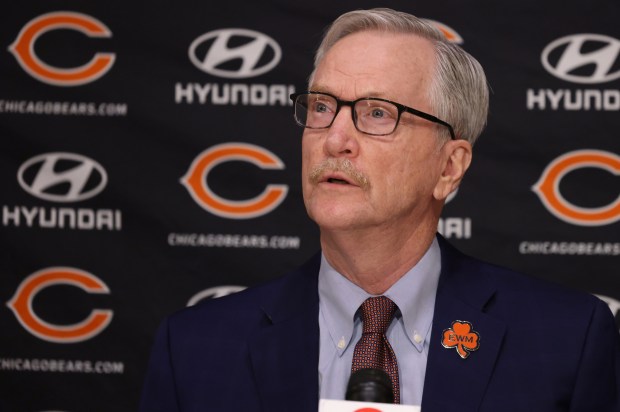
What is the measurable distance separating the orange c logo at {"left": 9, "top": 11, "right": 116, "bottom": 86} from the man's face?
1.55 meters

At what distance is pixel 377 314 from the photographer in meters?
1.62

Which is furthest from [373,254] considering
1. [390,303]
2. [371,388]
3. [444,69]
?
[371,388]

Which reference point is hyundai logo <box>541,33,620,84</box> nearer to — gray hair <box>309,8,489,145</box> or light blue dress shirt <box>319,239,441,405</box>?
gray hair <box>309,8,489,145</box>

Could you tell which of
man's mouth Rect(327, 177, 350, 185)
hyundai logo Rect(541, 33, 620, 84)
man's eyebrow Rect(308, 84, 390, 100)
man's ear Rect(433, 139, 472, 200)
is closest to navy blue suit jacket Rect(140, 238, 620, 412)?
man's ear Rect(433, 139, 472, 200)

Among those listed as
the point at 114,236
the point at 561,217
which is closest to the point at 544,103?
the point at 561,217

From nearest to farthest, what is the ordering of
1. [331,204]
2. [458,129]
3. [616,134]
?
[331,204] → [458,129] → [616,134]

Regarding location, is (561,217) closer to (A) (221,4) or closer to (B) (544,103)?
(B) (544,103)

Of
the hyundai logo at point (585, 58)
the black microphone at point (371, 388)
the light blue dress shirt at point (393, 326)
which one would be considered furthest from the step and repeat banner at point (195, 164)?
the black microphone at point (371, 388)

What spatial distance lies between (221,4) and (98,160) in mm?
667

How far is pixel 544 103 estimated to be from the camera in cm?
288

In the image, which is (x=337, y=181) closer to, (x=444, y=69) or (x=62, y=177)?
(x=444, y=69)

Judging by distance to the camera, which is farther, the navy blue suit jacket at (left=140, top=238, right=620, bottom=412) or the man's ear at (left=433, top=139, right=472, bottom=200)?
the man's ear at (left=433, top=139, right=472, bottom=200)

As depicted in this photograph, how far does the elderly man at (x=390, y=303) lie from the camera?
1.57 metres

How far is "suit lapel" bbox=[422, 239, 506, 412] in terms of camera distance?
5.01 feet
